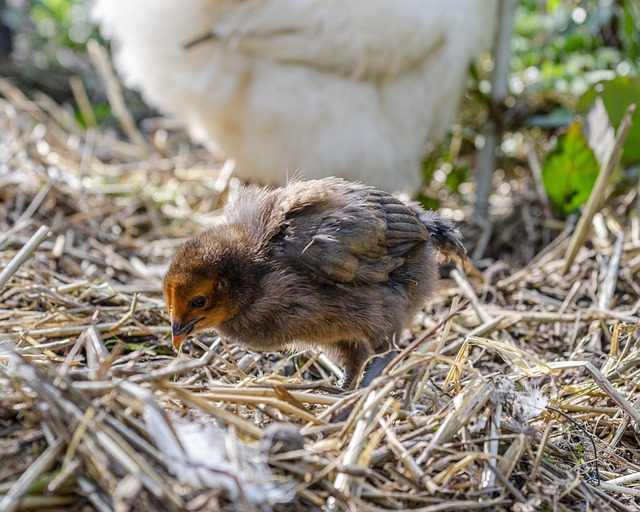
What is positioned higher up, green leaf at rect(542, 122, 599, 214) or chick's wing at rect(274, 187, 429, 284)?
chick's wing at rect(274, 187, 429, 284)

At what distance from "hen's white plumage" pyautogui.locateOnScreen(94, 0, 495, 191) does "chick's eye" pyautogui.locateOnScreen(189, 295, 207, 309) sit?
77.3 inches

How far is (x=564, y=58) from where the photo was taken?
15.0 feet

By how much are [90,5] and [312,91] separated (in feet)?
10.3

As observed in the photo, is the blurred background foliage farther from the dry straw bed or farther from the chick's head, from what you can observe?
the chick's head

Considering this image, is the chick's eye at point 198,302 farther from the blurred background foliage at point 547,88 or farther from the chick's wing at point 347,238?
the blurred background foliage at point 547,88

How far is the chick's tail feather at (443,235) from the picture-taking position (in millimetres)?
2293

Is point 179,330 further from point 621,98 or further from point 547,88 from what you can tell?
point 547,88

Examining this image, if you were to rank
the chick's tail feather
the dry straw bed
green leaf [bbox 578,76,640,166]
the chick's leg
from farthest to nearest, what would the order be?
1. green leaf [bbox 578,76,640,166]
2. the chick's tail feather
3. the chick's leg
4. the dry straw bed

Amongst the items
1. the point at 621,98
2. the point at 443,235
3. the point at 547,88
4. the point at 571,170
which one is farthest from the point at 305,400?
the point at 547,88

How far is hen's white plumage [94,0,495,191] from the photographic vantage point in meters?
3.54

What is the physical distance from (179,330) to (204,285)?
0.13 metres

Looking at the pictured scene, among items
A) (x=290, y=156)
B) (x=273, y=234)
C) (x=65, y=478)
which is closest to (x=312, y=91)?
(x=290, y=156)

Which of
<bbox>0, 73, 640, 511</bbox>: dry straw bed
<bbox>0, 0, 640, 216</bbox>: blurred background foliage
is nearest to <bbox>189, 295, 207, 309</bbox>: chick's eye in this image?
<bbox>0, 73, 640, 511</bbox>: dry straw bed

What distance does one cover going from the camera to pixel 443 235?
2303mm
